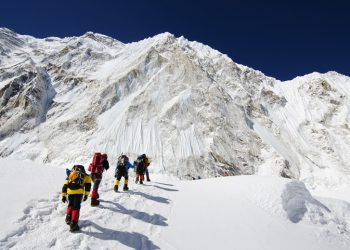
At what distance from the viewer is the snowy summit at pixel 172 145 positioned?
9.45m

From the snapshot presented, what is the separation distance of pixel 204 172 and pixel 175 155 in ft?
16.1

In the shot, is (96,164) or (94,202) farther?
(96,164)

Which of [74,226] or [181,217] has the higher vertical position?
[181,217]

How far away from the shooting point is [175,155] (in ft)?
151

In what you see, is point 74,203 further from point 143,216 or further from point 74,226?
point 143,216

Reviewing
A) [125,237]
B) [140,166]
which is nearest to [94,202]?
[125,237]

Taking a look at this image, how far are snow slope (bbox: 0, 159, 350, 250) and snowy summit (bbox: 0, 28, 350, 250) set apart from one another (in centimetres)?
5

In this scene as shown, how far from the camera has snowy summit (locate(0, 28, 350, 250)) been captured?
9445 mm

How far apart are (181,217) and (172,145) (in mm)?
37317

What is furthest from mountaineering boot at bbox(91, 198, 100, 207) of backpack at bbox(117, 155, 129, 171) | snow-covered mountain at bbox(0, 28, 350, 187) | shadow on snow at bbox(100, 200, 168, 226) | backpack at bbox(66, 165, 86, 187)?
snow-covered mountain at bbox(0, 28, 350, 187)

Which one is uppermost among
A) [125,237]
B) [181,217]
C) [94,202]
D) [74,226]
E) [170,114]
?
[170,114]

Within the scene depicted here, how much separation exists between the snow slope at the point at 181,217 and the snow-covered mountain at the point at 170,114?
30.4 metres

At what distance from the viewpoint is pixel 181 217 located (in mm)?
10531

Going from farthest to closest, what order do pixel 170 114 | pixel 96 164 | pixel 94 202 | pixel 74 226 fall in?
pixel 170 114, pixel 96 164, pixel 94 202, pixel 74 226
